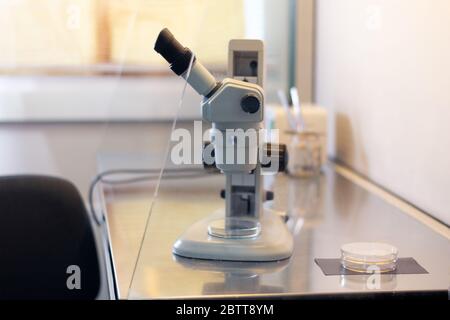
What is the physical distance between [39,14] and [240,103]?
151 cm

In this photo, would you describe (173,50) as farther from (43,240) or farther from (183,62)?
(43,240)

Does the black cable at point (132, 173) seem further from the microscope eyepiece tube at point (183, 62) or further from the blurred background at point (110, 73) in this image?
the microscope eyepiece tube at point (183, 62)

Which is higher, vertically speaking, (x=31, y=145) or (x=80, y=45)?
(x=80, y=45)

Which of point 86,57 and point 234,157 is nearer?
point 234,157

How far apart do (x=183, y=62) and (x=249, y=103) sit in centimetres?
12

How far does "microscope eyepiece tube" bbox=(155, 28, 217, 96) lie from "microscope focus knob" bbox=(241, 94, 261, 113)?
54 millimetres

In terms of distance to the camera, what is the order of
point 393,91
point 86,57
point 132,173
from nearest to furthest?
point 393,91 → point 132,173 → point 86,57

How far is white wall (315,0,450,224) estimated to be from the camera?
52.8 inches

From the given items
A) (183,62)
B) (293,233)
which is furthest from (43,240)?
(183,62)

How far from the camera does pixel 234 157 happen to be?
1078 mm

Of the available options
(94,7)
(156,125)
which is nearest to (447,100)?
(156,125)

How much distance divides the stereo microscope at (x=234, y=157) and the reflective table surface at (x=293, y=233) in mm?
28
